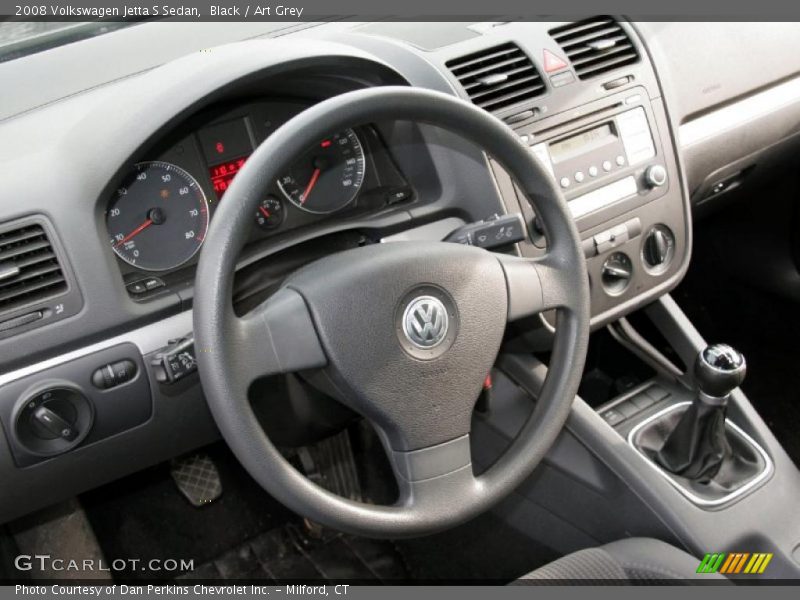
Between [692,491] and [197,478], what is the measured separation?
3.53ft

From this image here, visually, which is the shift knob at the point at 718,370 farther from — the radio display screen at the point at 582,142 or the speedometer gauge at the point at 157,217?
the speedometer gauge at the point at 157,217

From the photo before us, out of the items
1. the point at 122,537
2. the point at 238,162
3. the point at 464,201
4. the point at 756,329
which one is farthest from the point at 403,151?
the point at 756,329

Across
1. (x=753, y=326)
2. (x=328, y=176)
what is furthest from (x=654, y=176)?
(x=753, y=326)

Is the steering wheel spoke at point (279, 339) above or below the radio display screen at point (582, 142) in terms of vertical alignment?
above

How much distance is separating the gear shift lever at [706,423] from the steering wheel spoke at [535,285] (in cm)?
33

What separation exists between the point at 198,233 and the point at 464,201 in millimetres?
434

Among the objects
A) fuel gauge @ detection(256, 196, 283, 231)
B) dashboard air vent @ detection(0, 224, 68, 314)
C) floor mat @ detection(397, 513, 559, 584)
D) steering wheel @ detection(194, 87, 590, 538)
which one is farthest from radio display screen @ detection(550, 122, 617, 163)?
dashboard air vent @ detection(0, 224, 68, 314)

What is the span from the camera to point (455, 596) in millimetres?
1869

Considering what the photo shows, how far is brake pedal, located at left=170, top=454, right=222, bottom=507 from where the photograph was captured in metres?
2.03

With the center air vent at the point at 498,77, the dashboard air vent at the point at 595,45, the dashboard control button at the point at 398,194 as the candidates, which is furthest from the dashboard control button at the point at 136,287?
the dashboard air vent at the point at 595,45

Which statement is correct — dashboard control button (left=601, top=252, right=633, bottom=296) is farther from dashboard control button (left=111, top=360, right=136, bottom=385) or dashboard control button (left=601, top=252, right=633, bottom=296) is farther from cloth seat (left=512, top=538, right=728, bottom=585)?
dashboard control button (left=111, top=360, right=136, bottom=385)

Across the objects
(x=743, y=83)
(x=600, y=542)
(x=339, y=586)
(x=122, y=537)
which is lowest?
(x=339, y=586)

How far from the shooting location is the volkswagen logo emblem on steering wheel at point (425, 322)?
1.13 m

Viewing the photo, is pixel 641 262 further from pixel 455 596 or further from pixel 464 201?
pixel 455 596
